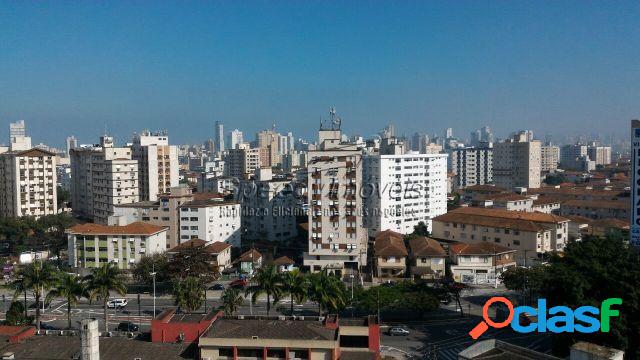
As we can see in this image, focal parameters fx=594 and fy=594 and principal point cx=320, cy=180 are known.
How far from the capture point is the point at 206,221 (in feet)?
191

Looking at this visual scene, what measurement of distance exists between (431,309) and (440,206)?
133ft

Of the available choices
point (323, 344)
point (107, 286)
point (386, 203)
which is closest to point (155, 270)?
point (107, 286)

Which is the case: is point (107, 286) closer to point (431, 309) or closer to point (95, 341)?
point (95, 341)

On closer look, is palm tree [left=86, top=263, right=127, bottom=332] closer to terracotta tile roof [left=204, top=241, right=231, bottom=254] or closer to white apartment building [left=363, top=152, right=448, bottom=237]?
terracotta tile roof [left=204, top=241, right=231, bottom=254]

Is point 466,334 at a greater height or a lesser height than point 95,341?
lesser

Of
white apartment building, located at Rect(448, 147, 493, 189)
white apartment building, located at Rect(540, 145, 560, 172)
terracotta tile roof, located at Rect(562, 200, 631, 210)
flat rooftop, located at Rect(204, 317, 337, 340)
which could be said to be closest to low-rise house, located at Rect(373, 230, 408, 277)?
flat rooftop, located at Rect(204, 317, 337, 340)

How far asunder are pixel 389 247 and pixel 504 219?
13885mm

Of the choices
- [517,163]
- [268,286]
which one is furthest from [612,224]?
[517,163]

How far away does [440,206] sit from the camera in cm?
7550

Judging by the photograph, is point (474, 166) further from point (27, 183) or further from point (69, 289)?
point (69, 289)

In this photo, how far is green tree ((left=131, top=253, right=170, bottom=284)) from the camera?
148 ft

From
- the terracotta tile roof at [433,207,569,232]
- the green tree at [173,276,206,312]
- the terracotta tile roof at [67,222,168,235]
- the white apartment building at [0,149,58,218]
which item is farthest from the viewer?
the white apartment building at [0,149,58,218]

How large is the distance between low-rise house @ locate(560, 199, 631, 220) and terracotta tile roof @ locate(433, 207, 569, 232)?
2386cm

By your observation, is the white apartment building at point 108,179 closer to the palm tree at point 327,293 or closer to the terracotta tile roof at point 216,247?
the terracotta tile roof at point 216,247
